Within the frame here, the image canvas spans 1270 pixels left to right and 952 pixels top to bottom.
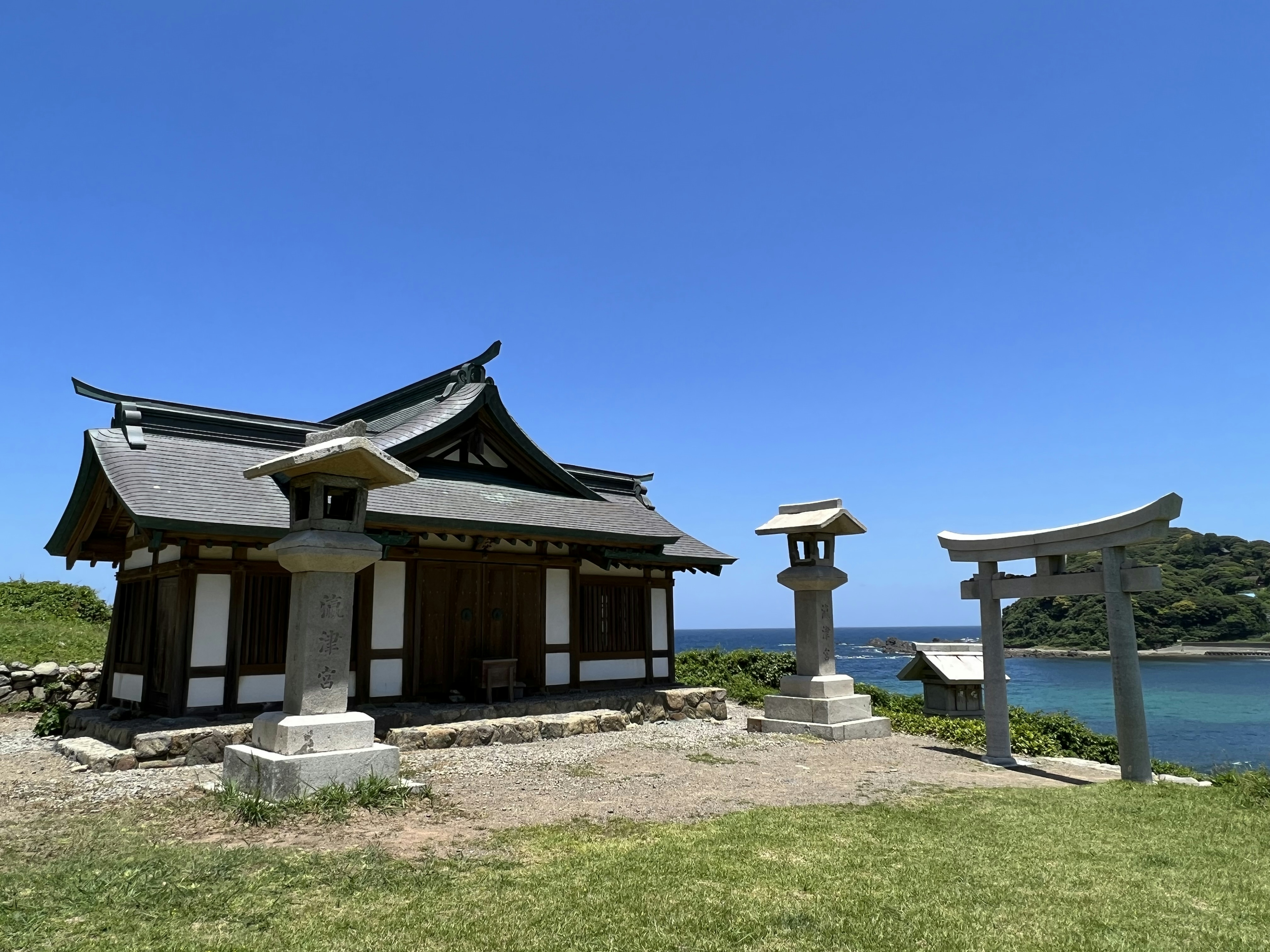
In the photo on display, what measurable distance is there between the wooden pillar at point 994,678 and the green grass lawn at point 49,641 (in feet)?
60.1

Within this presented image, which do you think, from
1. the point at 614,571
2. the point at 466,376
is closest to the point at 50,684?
the point at 466,376

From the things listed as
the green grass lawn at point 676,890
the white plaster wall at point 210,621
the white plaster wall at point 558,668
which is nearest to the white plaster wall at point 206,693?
the white plaster wall at point 210,621

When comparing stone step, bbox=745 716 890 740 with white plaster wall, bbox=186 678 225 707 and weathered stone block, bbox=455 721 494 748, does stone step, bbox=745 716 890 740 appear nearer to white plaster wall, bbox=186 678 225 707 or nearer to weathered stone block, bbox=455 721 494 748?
weathered stone block, bbox=455 721 494 748

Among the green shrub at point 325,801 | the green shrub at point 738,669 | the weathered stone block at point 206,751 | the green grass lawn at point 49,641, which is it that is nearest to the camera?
the green shrub at point 325,801

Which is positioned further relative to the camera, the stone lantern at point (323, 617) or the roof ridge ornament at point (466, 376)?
the roof ridge ornament at point (466, 376)

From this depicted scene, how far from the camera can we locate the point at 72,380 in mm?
13484

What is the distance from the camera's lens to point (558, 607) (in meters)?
15.8

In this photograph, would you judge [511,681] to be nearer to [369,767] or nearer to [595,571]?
[595,571]

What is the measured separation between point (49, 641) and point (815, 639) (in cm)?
1885

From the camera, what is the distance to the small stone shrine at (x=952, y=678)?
623 inches

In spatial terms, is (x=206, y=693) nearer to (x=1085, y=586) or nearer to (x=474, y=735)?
(x=474, y=735)

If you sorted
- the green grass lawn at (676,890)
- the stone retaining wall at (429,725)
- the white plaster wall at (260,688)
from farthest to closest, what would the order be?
1. the white plaster wall at (260,688)
2. the stone retaining wall at (429,725)
3. the green grass lawn at (676,890)

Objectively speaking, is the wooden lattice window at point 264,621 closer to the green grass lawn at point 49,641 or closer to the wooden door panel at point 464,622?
the wooden door panel at point 464,622

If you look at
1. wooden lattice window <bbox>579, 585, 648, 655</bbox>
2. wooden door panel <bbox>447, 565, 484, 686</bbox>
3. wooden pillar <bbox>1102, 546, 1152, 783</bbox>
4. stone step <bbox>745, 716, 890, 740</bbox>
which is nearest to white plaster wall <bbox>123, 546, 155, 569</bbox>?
wooden door panel <bbox>447, 565, 484, 686</bbox>
